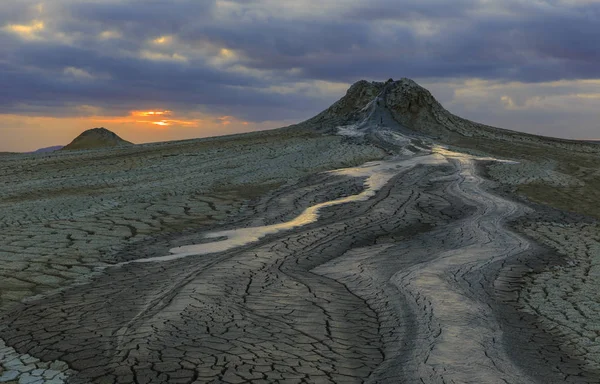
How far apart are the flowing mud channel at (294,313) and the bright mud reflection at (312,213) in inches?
2.4

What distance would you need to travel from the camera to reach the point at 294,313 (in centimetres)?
496

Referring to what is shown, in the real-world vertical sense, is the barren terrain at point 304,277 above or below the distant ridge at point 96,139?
below

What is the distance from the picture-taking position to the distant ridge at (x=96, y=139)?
1852 inches

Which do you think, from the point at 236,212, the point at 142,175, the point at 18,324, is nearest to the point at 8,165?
the point at 142,175

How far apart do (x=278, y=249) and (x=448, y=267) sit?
200 centimetres

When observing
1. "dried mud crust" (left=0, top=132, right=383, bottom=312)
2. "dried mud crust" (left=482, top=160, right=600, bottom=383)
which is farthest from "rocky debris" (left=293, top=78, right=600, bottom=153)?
"dried mud crust" (left=482, top=160, right=600, bottom=383)

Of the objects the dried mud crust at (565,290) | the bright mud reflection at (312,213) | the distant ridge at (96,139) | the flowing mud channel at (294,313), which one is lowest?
the dried mud crust at (565,290)

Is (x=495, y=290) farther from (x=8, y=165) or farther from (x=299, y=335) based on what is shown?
(x=8, y=165)

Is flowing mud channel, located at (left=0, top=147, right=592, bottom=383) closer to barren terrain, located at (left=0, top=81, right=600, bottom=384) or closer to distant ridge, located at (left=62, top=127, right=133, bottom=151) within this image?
barren terrain, located at (left=0, top=81, right=600, bottom=384)

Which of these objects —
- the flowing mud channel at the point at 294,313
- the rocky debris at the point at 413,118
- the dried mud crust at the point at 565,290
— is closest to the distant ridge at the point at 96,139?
the rocky debris at the point at 413,118

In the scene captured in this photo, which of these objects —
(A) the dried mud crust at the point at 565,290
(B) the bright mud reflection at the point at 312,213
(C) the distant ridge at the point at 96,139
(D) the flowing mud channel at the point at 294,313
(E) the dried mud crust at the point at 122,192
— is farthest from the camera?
(C) the distant ridge at the point at 96,139

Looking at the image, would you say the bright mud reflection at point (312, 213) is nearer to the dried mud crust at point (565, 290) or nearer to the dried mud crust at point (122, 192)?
the dried mud crust at point (122, 192)

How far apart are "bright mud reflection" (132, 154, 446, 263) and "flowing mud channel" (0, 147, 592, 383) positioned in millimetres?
61

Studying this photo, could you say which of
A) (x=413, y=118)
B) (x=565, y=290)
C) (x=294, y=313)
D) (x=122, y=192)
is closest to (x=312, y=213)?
(x=122, y=192)
